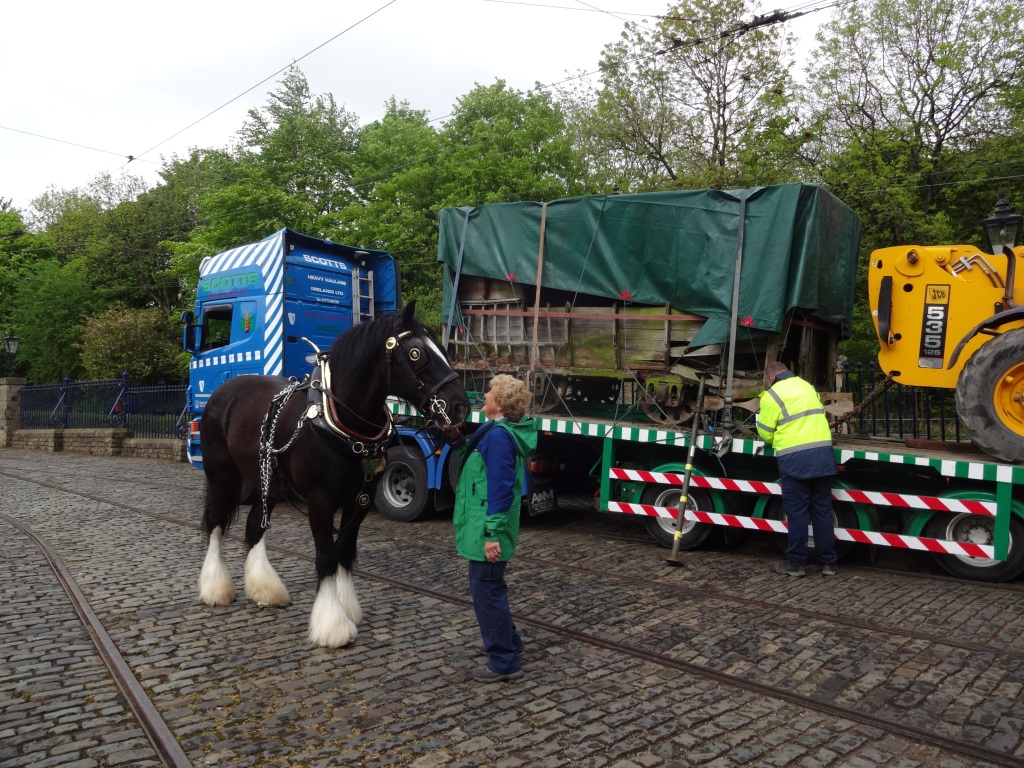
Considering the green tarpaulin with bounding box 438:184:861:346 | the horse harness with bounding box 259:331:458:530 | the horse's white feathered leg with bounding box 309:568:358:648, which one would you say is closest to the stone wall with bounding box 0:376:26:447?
the green tarpaulin with bounding box 438:184:861:346

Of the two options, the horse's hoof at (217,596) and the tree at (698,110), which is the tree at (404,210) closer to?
the tree at (698,110)

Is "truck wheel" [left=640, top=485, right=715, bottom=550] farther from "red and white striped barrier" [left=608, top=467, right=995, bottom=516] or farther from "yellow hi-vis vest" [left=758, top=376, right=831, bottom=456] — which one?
"yellow hi-vis vest" [left=758, top=376, right=831, bottom=456]

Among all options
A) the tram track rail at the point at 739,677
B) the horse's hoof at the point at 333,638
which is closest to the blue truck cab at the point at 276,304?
the tram track rail at the point at 739,677

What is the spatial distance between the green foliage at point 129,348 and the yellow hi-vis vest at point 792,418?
26.1m

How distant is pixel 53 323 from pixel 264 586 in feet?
108

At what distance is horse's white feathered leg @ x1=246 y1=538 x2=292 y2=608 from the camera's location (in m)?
5.72

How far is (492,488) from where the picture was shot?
4.19 m

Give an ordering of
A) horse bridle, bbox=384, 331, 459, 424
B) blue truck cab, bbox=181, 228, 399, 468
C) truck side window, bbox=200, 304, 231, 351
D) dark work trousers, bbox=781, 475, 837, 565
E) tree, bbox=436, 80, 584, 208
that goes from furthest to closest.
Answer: tree, bbox=436, 80, 584, 208, truck side window, bbox=200, 304, 231, 351, blue truck cab, bbox=181, 228, 399, 468, dark work trousers, bbox=781, 475, 837, 565, horse bridle, bbox=384, 331, 459, 424

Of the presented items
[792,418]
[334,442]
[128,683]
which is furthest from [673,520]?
[128,683]

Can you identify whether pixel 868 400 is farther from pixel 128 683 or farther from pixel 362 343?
pixel 128 683

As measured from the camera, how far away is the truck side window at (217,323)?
11031 millimetres

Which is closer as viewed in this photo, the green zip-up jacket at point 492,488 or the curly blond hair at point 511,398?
the green zip-up jacket at point 492,488

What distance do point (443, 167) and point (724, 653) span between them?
2326 centimetres

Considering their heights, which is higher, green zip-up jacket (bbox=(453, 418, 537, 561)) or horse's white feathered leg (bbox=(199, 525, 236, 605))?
green zip-up jacket (bbox=(453, 418, 537, 561))
